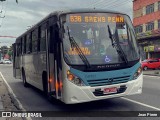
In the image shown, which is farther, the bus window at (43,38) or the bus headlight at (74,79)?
the bus window at (43,38)

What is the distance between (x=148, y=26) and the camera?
5022cm

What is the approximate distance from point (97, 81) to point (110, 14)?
2.23 m

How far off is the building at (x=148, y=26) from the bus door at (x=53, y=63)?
117 feet

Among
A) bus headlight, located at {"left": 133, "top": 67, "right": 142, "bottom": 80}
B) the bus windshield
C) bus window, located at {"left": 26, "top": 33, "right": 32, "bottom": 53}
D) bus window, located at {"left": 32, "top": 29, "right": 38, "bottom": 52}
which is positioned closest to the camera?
the bus windshield

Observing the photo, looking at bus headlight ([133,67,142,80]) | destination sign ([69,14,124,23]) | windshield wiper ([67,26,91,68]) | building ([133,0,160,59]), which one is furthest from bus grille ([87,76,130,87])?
building ([133,0,160,59])

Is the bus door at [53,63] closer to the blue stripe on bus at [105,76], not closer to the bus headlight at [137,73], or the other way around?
the blue stripe on bus at [105,76]

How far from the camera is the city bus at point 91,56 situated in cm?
838

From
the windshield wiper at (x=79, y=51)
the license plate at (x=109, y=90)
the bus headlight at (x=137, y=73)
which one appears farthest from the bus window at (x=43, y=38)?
the bus headlight at (x=137, y=73)

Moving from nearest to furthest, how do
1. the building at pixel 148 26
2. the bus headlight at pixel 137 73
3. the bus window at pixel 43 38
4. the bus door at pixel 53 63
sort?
1. the bus door at pixel 53 63
2. the bus headlight at pixel 137 73
3. the bus window at pixel 43 38
4. the building at pixel 148 26

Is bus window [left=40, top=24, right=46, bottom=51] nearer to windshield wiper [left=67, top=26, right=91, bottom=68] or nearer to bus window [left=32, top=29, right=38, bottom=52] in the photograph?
bus window [left=32, top=29, right=38, bottom=52]

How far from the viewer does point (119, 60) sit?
29.1 feet

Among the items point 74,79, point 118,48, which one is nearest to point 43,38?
point 74,79

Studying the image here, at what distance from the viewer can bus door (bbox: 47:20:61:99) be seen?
8891 mm

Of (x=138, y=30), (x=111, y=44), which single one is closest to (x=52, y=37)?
(x=111, y=44)
